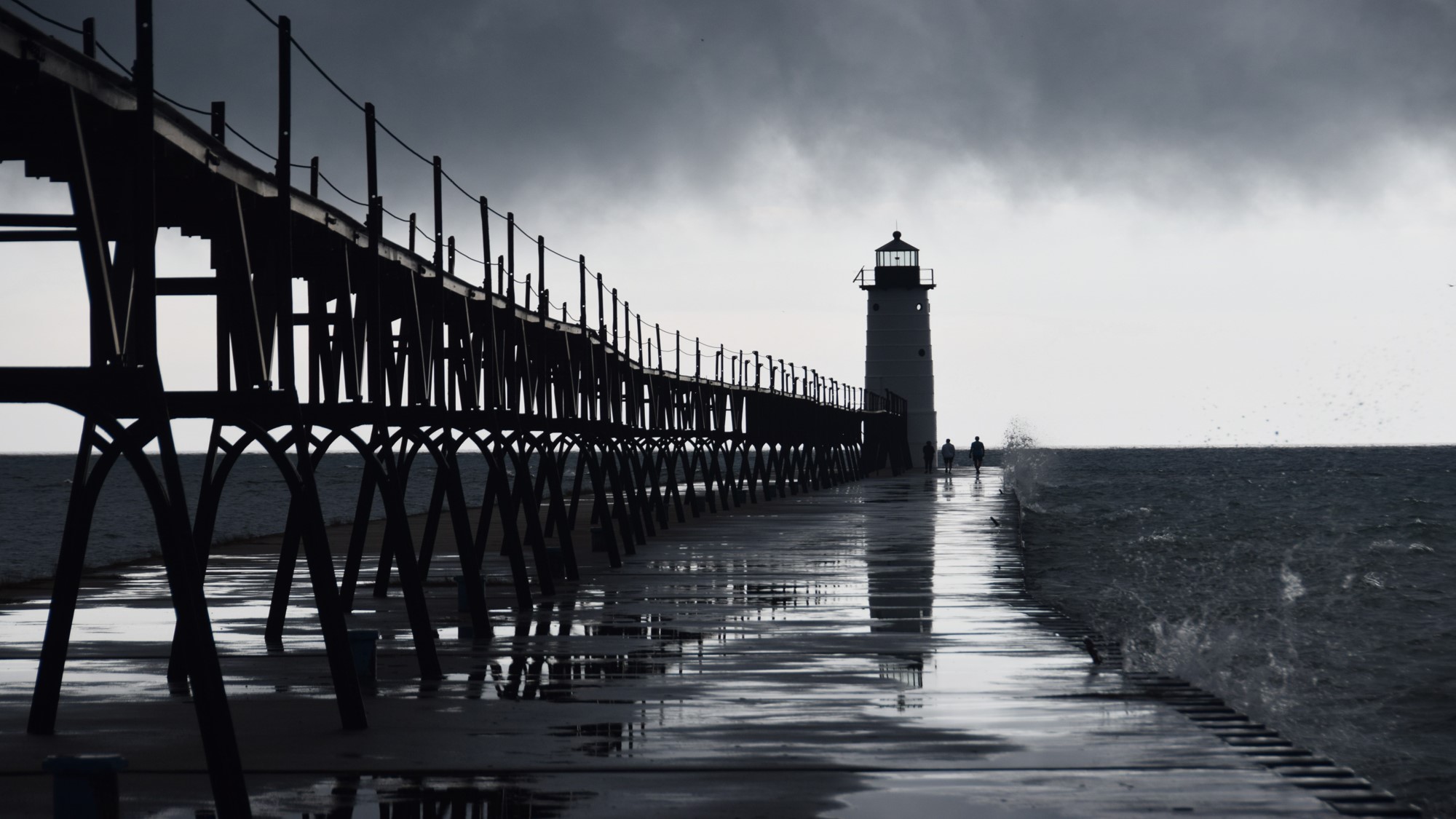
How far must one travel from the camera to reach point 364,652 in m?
11.3

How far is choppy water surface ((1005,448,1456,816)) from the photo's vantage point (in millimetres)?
18172

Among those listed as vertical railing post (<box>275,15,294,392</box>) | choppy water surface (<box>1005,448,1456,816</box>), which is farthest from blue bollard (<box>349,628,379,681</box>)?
choppy water surface (<box>1005,448,1456,816</box>)

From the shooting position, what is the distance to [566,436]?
24.2m

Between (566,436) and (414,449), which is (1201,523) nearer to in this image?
(566,436)

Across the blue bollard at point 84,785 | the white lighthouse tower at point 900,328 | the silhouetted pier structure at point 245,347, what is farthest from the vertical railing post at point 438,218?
the white lighthouse tower at point 900,328

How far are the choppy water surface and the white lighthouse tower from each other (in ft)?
56.0

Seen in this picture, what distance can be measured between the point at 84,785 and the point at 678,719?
437 cm

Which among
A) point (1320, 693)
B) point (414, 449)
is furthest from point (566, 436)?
point (1320, 693)

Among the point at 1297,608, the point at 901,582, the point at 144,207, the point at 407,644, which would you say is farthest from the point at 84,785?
the point at 1297,608

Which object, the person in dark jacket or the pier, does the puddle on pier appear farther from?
the person in dark jacket

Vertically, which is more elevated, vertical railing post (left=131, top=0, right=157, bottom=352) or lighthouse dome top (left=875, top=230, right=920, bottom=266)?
lighthouse dome top (left=875, top=230, right=920, bottom=266)

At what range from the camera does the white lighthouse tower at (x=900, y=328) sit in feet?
277

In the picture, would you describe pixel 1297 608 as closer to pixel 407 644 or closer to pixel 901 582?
pixel 901 582

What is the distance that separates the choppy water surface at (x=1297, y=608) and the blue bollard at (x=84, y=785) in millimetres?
8643
